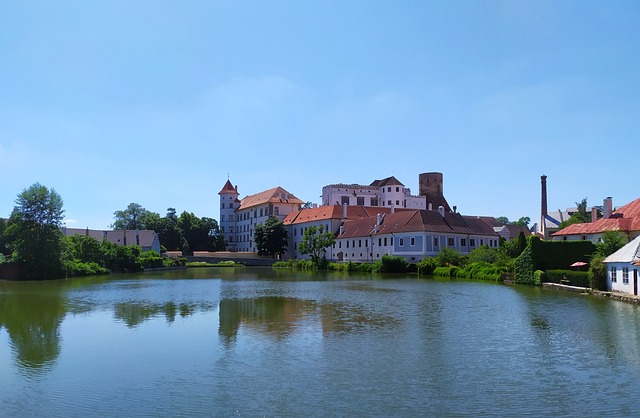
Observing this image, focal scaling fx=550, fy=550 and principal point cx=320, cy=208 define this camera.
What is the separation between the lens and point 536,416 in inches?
344

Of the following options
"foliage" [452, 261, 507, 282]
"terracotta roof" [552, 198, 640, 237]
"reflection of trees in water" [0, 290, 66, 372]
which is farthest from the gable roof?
"reflection of trees in water" [0, 290, 66, 372]

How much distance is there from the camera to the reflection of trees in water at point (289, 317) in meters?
17.2

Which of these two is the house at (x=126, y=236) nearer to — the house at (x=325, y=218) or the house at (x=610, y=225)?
the house at (x=325, y=218)

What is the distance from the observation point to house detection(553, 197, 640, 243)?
4534cm

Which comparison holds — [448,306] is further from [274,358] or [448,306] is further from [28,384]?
[28,384]

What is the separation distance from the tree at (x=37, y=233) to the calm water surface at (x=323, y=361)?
27.4 metres

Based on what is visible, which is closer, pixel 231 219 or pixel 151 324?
pixel 151 324

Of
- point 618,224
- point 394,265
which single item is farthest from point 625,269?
point 394,265

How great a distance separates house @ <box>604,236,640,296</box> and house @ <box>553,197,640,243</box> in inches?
703

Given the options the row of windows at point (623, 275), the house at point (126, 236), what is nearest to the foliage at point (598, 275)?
the row of windows at point (623, 275)

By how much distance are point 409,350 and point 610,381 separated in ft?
15.1

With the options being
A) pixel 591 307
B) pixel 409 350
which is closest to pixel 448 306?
pixel 591 307

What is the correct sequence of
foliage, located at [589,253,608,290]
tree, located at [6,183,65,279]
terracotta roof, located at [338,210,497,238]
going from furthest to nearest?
terracotta roof, located at [338,210,497,238] < tree, located at [6,183,65,279] < foliage, located at [589,253,608,290]

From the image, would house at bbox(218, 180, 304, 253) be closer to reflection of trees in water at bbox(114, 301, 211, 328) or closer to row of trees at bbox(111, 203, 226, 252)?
row of trees at bbox(111, 203, 226, 252)
